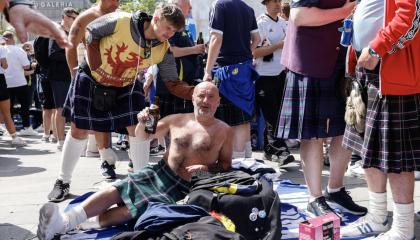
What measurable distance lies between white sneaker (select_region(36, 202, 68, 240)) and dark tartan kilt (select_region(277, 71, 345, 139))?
155 cm

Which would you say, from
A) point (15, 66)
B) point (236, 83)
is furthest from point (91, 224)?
point (15, 66)

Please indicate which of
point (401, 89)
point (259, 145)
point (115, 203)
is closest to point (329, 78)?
point (401, 89)

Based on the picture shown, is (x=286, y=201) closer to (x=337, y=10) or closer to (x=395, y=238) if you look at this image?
(x=395, y=238)

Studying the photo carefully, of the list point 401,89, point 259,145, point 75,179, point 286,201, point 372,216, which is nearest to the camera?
point 401,89

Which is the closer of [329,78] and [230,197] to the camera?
[230,197]

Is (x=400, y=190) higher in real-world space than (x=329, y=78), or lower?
lower

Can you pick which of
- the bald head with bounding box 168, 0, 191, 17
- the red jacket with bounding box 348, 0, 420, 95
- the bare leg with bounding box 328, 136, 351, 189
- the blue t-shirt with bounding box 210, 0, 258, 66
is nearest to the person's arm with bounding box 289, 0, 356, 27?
the red jacket with bounding box 348, 0, 420, 95

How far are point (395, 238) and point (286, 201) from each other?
3.48 ft

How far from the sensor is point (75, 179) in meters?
5.35

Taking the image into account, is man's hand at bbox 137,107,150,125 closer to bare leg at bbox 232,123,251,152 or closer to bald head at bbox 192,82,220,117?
bald head at bbox 192,82,220,117

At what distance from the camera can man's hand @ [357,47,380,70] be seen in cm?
309

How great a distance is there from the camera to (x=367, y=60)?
3115mm

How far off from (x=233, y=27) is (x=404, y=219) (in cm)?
267

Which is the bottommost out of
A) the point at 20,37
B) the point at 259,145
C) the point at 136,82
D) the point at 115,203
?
the point at 259,145
